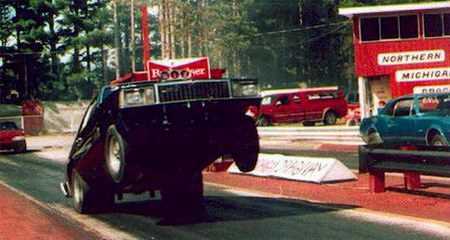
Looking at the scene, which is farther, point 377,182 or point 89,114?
point 377,182

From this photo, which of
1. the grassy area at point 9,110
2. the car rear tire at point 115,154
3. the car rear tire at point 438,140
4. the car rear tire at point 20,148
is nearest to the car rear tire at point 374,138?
the car rear tire at point 438,140

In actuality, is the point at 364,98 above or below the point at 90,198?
above

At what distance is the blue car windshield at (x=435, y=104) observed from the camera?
1803 cm

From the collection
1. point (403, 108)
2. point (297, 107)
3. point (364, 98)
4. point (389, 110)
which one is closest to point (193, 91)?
point (403, 108)

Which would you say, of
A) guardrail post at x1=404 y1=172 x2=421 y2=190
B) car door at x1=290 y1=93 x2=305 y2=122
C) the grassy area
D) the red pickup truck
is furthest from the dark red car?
the grassy area

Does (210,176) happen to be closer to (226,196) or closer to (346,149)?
(226,196)

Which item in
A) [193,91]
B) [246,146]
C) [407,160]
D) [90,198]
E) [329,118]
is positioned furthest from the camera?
[329,118]

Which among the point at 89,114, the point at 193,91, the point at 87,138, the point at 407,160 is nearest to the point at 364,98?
the point at 407,160

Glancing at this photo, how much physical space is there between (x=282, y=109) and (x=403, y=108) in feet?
86.5

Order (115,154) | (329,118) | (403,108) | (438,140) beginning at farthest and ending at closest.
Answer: (329,118) < (403,108) < (438,140) < (115,154)

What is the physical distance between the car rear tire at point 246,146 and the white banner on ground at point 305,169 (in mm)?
4338

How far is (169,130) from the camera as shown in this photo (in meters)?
10.4

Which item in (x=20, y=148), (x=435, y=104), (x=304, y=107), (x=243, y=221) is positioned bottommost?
(x=20, y=148)

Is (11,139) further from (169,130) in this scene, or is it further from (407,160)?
(169,130)
